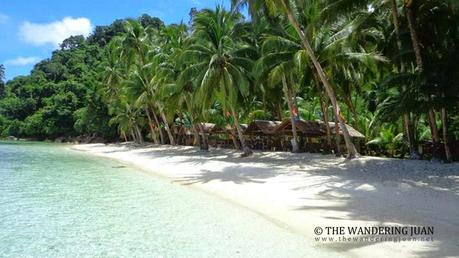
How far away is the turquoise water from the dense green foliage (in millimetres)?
7745

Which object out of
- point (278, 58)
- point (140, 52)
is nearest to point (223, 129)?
point (140, 52)

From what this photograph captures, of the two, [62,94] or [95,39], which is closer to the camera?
[62,94]

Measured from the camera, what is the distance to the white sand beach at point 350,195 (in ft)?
23.0

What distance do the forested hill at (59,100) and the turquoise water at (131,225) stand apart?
136 feet

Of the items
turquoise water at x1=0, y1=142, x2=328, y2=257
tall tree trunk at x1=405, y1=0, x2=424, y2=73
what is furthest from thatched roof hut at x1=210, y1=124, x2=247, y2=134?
turquoise water at x1=0, y1=142, x2=328, y2=257

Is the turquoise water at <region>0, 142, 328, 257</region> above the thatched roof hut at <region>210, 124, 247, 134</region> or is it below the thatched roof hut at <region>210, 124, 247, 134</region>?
below

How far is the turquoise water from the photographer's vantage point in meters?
7.27

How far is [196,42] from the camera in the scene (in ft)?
79.4

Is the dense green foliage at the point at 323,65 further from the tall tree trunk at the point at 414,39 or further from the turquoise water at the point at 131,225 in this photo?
the turquoise water at the point at 131,225

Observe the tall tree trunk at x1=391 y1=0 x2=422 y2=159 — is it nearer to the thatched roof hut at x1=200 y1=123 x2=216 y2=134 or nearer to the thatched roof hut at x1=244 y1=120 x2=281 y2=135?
the thatched roof hut at x1=244 y1=120 x2=281 y2=135

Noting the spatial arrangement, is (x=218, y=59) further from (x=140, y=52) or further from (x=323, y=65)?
(x=140, y=52)

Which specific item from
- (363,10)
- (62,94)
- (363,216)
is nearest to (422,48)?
(363,10)

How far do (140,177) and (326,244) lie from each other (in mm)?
11858

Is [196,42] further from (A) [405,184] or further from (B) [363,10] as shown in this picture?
(A) [405,184]
